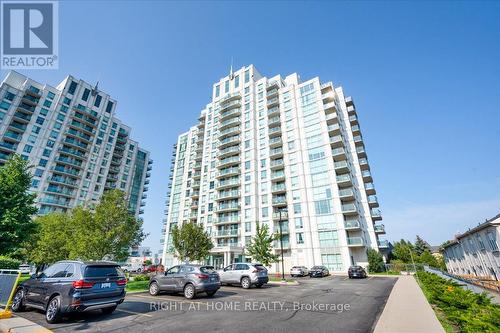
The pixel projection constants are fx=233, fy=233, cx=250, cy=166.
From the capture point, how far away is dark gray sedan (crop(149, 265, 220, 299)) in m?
12.2

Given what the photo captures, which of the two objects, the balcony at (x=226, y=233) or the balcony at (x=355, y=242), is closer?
the balcony at (x=355, y=242)

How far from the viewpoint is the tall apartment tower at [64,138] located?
5638 centimetres

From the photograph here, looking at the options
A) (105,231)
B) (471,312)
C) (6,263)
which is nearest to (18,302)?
(105,231)

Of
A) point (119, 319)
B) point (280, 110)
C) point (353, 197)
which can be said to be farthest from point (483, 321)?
point (280, 110)

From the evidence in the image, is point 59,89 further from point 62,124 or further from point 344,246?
point 344,246

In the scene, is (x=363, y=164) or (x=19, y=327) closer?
(x=19, y=327)

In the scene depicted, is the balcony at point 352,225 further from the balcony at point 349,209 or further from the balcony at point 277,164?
the balcony at point 277,164

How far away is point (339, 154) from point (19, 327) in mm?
44894

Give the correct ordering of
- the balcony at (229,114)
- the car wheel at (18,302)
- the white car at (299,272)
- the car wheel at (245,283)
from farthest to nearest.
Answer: the balcony at (229,114)
the white car at (299,272)
the car wheel at (245,283)
the car wheel at (18,302)

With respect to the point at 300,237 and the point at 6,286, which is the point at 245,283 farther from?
the point at 300,237

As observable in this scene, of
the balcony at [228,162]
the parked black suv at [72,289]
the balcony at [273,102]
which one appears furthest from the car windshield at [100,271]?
the balcony at [273,102]

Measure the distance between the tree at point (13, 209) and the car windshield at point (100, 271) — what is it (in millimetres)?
15469

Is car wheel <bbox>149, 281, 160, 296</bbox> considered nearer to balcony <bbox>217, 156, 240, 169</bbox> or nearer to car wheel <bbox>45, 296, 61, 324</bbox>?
car wheel <bbox>45, 296, 61, 324</bbox>

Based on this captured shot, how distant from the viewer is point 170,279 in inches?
516
